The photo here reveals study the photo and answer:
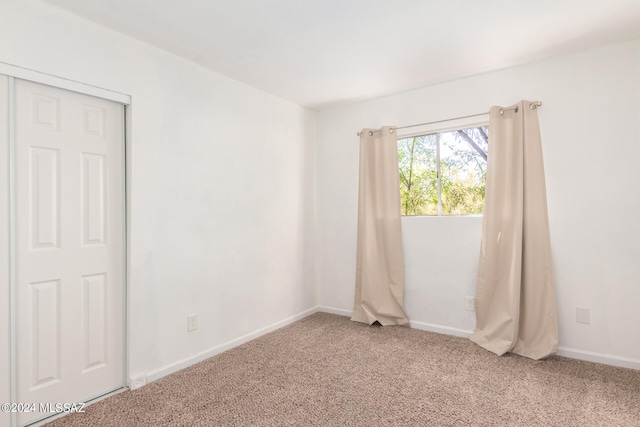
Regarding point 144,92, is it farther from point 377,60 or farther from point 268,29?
point 377,60

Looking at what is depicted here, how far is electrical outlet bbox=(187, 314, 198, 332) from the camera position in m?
2.59

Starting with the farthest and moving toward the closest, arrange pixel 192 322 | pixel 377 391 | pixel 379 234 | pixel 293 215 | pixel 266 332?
pixel 293 215, pixel 379 234, pixel 266 332, pixel 192 322, pixel 377 391

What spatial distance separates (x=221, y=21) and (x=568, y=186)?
2722mm

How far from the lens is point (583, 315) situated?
2570 mm

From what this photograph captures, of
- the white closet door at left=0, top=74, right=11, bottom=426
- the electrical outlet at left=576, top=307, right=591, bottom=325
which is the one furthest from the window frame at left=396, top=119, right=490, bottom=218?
the white closet door at left=0, top=74, right=11, bottom=426

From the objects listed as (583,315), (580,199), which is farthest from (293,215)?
(583,315)

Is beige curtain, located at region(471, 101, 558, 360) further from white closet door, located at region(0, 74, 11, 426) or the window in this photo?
white closet door, located at region(0, 74, 11, 426)

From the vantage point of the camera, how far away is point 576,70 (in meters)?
2.59

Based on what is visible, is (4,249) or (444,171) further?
(444,171)

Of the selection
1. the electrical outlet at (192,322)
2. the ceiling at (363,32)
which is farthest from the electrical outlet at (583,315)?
the electrical outlet at (192,322)

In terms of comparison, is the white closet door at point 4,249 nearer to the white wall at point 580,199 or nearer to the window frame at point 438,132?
the window frame at point 438,132

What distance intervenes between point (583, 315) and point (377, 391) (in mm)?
1695

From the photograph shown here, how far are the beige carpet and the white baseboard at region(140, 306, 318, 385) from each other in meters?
0.06

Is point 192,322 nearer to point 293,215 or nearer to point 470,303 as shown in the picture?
point 293,215
